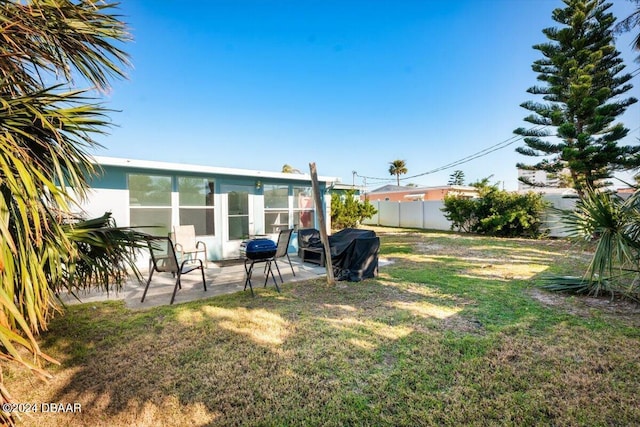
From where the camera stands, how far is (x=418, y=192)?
24203 mm

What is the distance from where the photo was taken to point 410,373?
2.35 meters

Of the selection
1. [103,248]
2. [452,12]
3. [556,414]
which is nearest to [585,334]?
[556,414]

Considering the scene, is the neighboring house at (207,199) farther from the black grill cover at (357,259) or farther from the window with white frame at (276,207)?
the black grill cover at (357,259)

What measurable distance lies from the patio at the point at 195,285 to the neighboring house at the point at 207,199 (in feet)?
3.66

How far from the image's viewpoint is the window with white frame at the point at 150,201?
6.41 m

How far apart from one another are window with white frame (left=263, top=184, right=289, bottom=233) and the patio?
1757mm

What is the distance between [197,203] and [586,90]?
1385cm

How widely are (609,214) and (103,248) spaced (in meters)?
5.61

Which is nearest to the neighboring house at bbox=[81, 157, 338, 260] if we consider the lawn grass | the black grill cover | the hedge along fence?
the lawn grass

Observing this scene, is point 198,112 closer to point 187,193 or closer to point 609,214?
point 187,193

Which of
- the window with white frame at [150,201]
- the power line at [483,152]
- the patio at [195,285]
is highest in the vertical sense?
the power line at [483,152]

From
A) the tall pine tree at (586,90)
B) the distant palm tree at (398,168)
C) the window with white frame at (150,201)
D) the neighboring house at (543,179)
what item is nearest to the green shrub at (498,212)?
the neighboring house at (543,179)

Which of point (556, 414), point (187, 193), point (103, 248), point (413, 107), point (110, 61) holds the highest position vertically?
point (413, 107)

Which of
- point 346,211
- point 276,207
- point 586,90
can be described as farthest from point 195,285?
point 586,90
